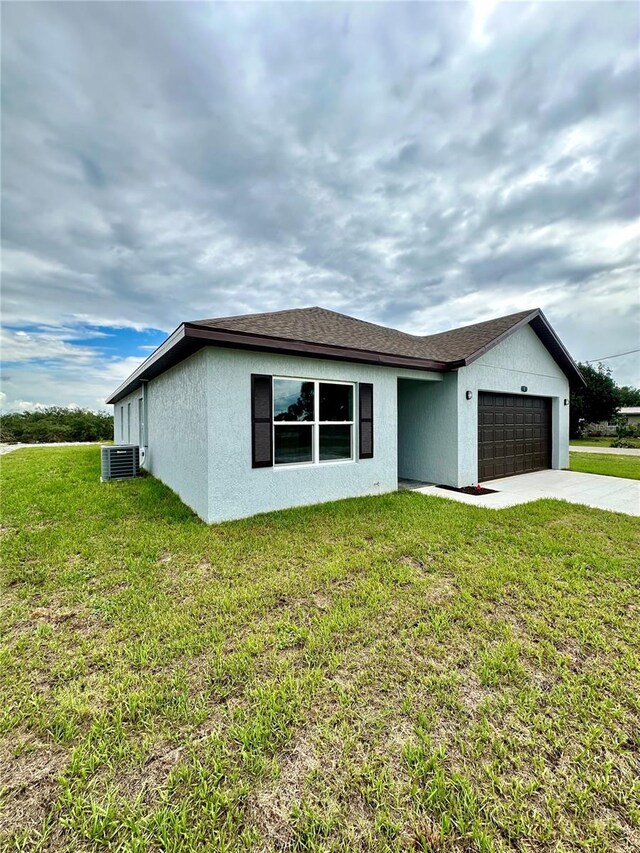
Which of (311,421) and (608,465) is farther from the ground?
(311,421)

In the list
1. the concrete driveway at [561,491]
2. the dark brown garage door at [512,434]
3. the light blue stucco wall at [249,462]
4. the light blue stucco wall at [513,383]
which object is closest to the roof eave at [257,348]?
the light blue stucco wall at [249,462]

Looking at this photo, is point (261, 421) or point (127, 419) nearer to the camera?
point (261, 421)

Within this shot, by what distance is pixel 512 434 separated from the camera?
10367 mm

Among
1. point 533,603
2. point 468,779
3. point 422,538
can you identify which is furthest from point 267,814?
point 422,538

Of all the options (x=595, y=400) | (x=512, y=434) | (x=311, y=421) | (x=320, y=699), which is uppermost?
(x=595, y=400)

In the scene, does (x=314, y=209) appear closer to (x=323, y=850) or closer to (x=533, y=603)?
(x=533, y=603)

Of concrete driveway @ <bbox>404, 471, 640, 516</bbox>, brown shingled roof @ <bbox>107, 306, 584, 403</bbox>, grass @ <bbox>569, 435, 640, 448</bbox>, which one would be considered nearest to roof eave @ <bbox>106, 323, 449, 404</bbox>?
brown shingled roof @ <bbox>107, 306, 584, 403</bbox>

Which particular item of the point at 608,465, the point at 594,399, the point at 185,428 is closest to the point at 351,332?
the point at 185,428

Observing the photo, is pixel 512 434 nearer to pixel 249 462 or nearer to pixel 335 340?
pixel 335 340

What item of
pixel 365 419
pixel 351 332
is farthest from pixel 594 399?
pixel 365 419

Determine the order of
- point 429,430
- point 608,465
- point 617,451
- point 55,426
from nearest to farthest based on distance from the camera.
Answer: point 429,430, point 608,465, point 617,451, point 55,426

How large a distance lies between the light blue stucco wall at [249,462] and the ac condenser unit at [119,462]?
18.4 feet

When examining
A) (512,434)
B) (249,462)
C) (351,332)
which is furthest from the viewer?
(512,434)

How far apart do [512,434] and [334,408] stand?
6.29m
